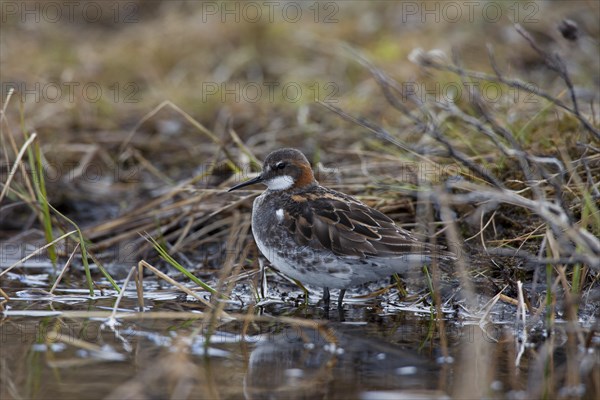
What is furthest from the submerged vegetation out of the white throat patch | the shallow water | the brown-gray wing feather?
the white throat patch

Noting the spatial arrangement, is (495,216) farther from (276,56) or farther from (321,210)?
(276,56)

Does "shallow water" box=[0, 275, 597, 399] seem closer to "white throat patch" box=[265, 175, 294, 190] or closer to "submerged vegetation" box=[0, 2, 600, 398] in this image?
"submerged vegetation" box=[0, 2, 600, 398]

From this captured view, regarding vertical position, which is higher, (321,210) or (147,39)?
(147,39)

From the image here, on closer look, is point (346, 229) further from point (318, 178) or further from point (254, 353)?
point (318, 178)

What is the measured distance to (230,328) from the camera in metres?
4.71

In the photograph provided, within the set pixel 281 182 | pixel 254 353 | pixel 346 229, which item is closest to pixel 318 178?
pixel 281 182

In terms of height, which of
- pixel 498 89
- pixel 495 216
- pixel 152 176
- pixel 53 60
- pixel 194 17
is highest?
pixel 194 17

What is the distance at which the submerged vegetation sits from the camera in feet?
13.3

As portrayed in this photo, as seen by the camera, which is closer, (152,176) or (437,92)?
(152,176)

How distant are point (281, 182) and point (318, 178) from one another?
3.67 ft

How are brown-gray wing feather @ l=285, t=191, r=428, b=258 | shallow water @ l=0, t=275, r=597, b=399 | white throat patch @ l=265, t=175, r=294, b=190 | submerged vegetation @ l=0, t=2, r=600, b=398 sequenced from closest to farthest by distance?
shallow water @ l=0, t=275, r=597, b=399 < submerged vegetation @ l=0, t=2, r=600, b=398 < brown-gray wing feather @ l=285, t=191, r=428, b=258 < white throat patch @ l=265, t=175, r=294, b=190

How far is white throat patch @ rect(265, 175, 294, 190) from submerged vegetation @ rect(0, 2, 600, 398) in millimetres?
420

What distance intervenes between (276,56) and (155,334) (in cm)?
693

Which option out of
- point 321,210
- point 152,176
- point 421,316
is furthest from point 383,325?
point 152,176
